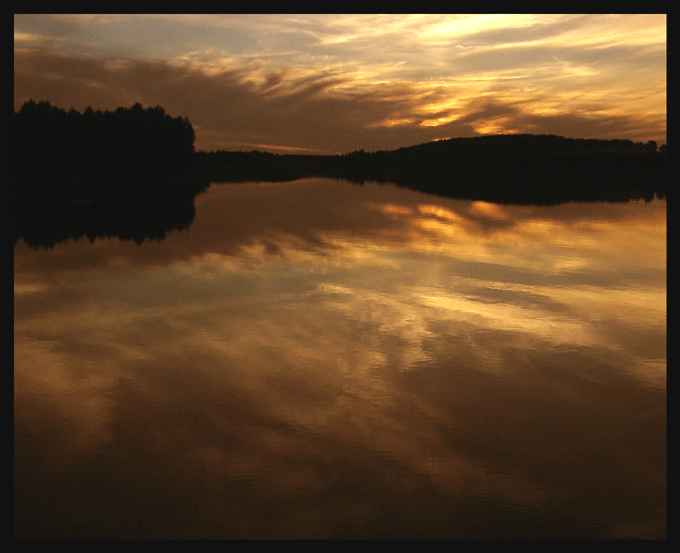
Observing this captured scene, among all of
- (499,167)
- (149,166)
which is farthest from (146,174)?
(499,167)

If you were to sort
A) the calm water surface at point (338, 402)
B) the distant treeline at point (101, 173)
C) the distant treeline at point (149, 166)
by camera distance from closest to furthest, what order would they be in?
1. the calm water surface at point (338, 402)
2. the distant treeline at point (101, 173)
3. the distant treeline at point (149, 166)

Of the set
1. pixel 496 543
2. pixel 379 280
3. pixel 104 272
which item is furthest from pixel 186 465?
pixel 104 272

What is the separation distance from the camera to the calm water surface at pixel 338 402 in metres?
6.04

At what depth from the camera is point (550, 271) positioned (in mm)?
17547

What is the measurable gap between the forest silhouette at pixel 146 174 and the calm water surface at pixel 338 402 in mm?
11716

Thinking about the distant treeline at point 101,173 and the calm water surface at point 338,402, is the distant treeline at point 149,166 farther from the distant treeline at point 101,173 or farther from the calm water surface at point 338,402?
the calm water surface at point 338,402

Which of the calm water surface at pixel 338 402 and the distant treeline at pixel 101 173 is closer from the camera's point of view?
the calm water surface at pixel 338 402

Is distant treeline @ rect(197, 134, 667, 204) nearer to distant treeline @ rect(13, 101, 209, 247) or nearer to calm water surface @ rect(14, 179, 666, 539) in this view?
distant treeline @ rect(13, 101, 209, 247)

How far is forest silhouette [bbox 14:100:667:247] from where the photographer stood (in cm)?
3134

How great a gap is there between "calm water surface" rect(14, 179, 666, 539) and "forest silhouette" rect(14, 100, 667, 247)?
38.4 feet

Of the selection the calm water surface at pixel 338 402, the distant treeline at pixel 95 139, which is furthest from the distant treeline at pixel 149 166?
the calm water surface at pixel 338 402

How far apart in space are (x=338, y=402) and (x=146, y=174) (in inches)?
3622

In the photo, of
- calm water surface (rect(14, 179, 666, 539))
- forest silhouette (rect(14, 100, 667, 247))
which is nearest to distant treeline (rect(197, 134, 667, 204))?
forest silhouette (rect(14, 100, 667, 247))

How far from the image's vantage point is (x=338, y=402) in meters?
8.27
